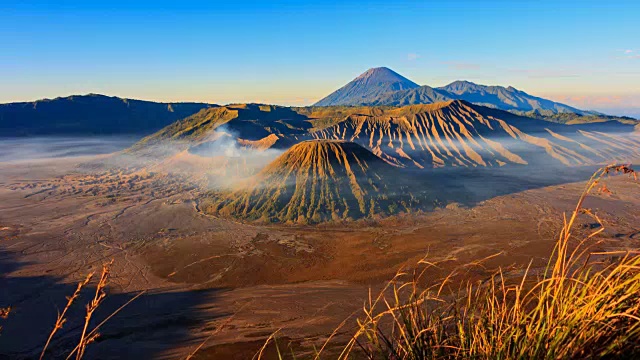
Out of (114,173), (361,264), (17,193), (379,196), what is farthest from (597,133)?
(17,193)

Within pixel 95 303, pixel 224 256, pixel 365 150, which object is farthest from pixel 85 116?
pixel 95 303

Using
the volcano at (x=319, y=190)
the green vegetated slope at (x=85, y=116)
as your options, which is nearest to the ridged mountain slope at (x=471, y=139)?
the volcano at (x=319, y=190)

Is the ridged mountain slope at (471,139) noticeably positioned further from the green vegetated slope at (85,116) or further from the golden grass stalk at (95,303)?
the green vegetated slope at (85,116)

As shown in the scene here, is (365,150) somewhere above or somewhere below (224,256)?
above

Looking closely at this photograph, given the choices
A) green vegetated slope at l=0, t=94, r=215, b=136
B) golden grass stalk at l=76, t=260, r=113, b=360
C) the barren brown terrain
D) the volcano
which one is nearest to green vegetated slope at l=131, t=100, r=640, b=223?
the volcano

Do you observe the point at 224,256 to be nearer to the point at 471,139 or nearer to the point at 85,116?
the point at 471,139

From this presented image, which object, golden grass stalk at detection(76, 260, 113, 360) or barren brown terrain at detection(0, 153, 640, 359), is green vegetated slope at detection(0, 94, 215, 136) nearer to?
barren brown terrain at detection(0, 153, 640, 359)

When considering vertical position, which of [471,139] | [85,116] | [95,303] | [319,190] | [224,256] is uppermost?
[85,116]

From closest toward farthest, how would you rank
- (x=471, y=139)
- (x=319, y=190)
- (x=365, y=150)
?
1. (x=319, y=190)
2. (x=365, y=150)
3. (x=471, y=139)
